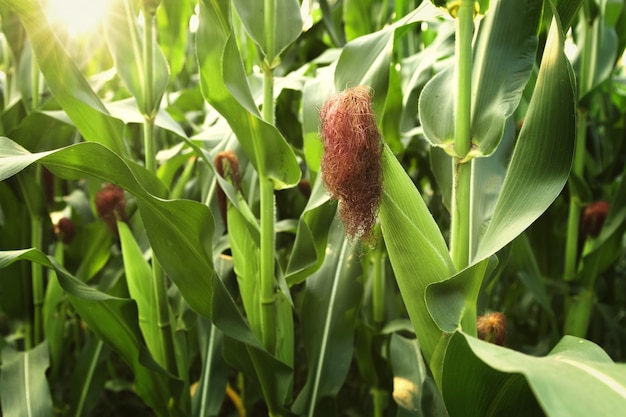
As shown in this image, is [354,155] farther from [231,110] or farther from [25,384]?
[25,384]

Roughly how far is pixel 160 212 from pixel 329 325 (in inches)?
17.8

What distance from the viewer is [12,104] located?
1.39 metres

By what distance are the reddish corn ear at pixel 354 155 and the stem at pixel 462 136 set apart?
12 centimetres

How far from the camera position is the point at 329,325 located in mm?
1127

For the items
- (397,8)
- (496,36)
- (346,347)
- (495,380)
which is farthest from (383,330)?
(397,8)

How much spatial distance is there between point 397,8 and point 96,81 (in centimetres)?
90

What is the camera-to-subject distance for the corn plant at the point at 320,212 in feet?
2.26

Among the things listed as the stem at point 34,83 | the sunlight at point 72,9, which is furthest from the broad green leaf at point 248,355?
the stem at point 34,83

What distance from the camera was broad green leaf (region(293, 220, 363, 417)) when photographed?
1.10 meters

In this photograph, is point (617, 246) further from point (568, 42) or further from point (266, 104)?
point (266, 104)

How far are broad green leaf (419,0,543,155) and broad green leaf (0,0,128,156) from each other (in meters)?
0.61

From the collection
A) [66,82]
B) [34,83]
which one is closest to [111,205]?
[66,82]

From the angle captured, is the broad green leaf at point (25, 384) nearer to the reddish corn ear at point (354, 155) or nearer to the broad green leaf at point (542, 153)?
the reddish corn ear at point (354, 155)

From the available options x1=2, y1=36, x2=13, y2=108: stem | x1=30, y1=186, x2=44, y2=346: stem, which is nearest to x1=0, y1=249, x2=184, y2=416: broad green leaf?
x1=30, y1=186, x2=44, y2=346: stem
